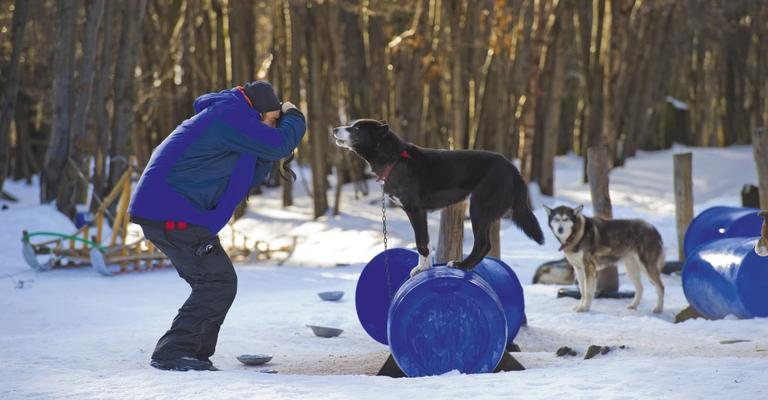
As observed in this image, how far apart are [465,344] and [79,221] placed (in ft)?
35.9

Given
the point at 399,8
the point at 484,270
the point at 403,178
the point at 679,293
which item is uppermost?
the point at 399,8

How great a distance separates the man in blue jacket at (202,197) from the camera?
7.57m

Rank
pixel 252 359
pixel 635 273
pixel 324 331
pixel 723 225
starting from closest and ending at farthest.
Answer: pixel 252 359 < pixel 324 331 < pixel 635 273 < pixel 723 225

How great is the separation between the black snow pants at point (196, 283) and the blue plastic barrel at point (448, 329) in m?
1.24

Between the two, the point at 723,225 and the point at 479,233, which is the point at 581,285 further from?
the point at 479,233

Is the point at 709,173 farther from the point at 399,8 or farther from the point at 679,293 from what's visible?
the point at 679,293

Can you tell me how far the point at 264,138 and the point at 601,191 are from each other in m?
6.89

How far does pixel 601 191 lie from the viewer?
13.6 meters

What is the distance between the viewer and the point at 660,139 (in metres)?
37.3

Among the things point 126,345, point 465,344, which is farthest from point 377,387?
point 126,345

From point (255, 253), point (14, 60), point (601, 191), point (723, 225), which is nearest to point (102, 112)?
point (14, 60)

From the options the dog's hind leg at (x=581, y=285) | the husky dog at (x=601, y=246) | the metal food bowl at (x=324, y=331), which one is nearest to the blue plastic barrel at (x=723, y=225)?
the husky dog at (x=601, y=246)

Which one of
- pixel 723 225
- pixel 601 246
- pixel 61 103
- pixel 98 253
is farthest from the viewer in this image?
pixel 61 103

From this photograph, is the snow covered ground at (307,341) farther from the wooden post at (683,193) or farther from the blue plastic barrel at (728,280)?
the wooden post at (683,193)
